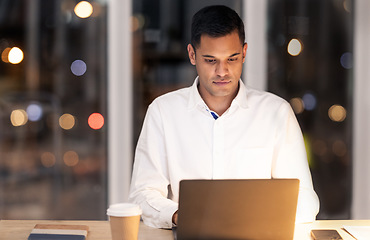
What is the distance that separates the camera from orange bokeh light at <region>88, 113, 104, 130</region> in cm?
316

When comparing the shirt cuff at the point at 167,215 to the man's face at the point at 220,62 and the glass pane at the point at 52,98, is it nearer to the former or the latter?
the man's face at the point at 220,62

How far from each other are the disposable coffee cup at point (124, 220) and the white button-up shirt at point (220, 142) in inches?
23.3

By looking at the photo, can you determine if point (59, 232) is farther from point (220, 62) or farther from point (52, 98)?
point (52, 98)

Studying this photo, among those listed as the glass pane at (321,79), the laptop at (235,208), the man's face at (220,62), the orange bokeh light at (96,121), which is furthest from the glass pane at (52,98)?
the laptop at (235,208)

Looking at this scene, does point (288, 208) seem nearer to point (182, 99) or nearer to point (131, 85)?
point (182, 99)

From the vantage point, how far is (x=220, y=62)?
186 centimetres

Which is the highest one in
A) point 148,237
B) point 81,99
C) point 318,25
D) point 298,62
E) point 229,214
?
point 318,25

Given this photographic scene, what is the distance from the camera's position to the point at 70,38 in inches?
124

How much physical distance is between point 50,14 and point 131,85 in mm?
693

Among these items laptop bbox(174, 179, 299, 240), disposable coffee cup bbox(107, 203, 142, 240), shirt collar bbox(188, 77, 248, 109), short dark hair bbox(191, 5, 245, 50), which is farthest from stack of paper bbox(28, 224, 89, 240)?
short dark hair bbox(191, 5, 245, 50)

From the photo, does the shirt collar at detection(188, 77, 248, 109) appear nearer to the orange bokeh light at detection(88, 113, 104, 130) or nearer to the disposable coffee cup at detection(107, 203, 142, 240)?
the disposable coffee cup at detection(107, 203, 142, 240)

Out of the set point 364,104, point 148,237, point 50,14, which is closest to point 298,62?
point 364,104

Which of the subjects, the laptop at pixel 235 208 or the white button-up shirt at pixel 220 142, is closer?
the laptop at pixel 235 208

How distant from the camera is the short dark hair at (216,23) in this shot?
1.87 m
